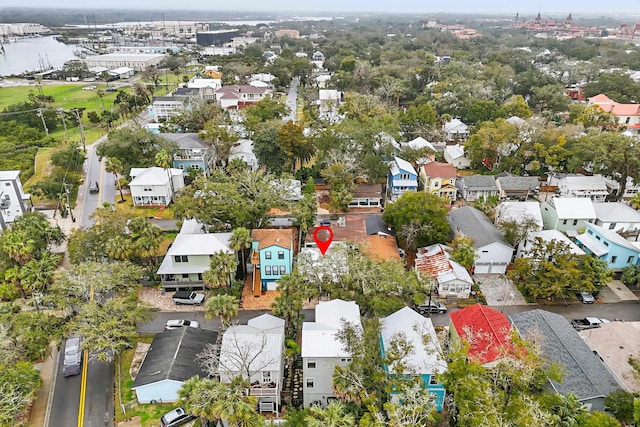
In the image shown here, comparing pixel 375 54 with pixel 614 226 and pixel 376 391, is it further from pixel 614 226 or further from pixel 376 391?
pixel 376 391

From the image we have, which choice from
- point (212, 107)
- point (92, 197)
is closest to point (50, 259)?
point (92, 197)

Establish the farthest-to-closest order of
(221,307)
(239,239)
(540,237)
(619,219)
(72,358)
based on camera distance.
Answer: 1. (619,219)
2. (540,237)
3. (239,239)
4. (72,358)
5. (221,307)

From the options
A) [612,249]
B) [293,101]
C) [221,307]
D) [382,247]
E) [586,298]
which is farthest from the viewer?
[293,101]

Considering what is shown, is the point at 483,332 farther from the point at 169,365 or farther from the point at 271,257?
the point at 169,365

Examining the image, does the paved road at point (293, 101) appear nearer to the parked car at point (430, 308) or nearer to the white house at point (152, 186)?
the white house at point (152, 186)

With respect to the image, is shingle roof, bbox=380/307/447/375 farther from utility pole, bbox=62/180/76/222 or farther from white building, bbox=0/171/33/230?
white building, bbox=0/171/33/230

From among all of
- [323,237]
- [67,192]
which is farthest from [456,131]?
[67,192]
